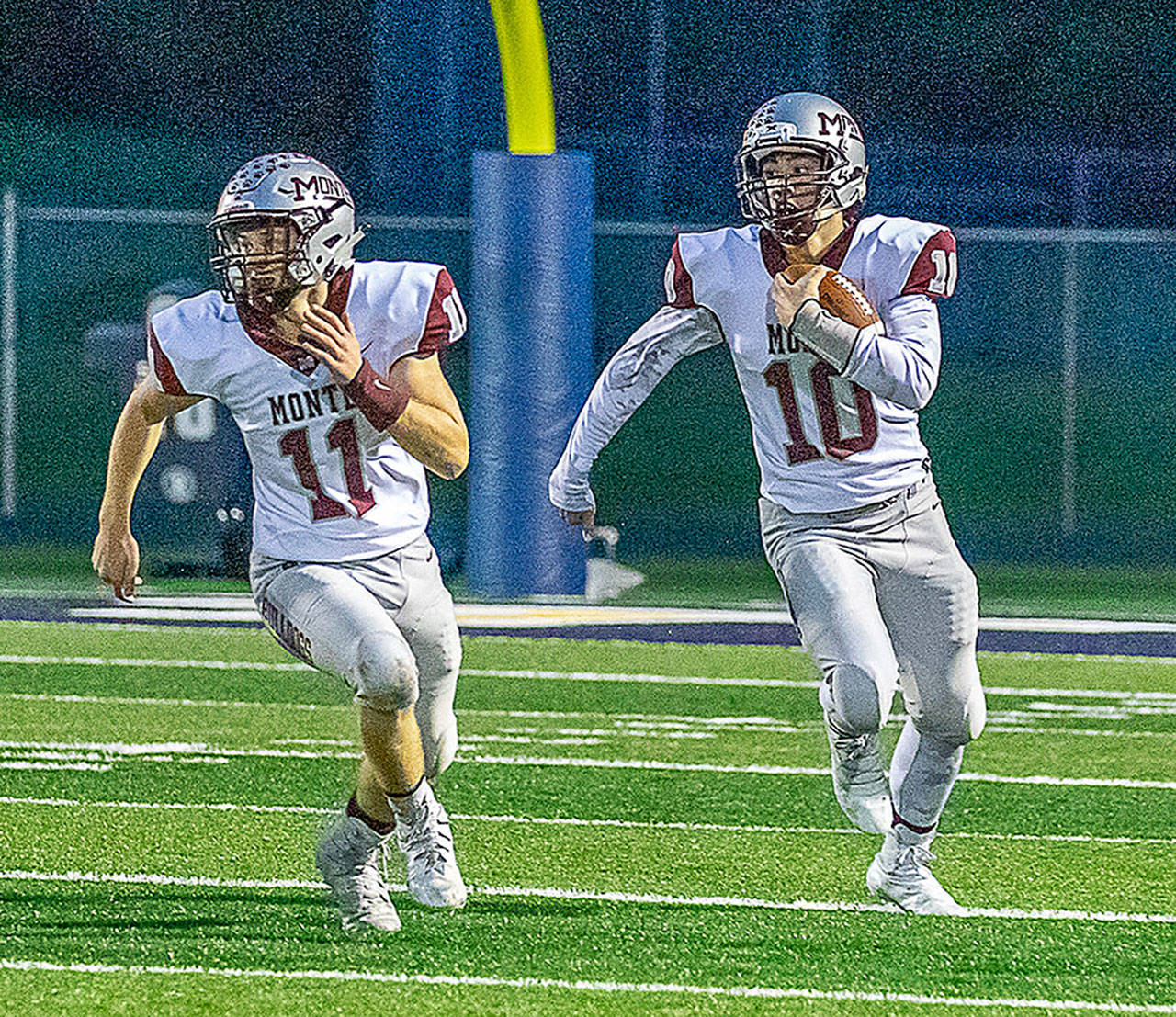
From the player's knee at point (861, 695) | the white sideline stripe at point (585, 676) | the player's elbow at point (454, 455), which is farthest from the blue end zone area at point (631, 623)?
the player's elbow at point (454, 455)

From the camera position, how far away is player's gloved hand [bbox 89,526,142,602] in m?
4.61

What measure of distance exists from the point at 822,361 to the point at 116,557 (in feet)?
4.79

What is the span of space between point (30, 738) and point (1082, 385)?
8540 mm

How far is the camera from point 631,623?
1040 cm

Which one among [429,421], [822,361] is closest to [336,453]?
[429,421]

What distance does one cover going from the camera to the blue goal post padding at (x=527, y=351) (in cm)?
1089

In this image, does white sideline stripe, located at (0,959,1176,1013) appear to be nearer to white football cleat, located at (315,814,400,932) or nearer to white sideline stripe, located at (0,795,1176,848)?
white football cleat, located at (315,814,400,932)

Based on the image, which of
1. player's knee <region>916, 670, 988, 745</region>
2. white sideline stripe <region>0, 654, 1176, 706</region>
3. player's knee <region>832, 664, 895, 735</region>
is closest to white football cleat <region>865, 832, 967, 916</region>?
player's knee <region>916, 670, 988, 745</region>

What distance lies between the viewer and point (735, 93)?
57.9ft

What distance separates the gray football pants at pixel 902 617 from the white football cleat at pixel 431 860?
798 millimetres

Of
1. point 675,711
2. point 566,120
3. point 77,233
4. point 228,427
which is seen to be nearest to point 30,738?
point 675,711

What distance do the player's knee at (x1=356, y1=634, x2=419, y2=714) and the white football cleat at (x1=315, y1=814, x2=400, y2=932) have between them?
338mm

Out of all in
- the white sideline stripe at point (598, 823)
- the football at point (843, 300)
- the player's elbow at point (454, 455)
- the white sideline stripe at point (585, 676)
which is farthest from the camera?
Result: the white sideline stripe at point (585, 676)

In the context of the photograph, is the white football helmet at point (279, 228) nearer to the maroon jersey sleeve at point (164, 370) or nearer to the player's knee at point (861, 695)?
the maroon jersey sleeve at point (164, 370)
